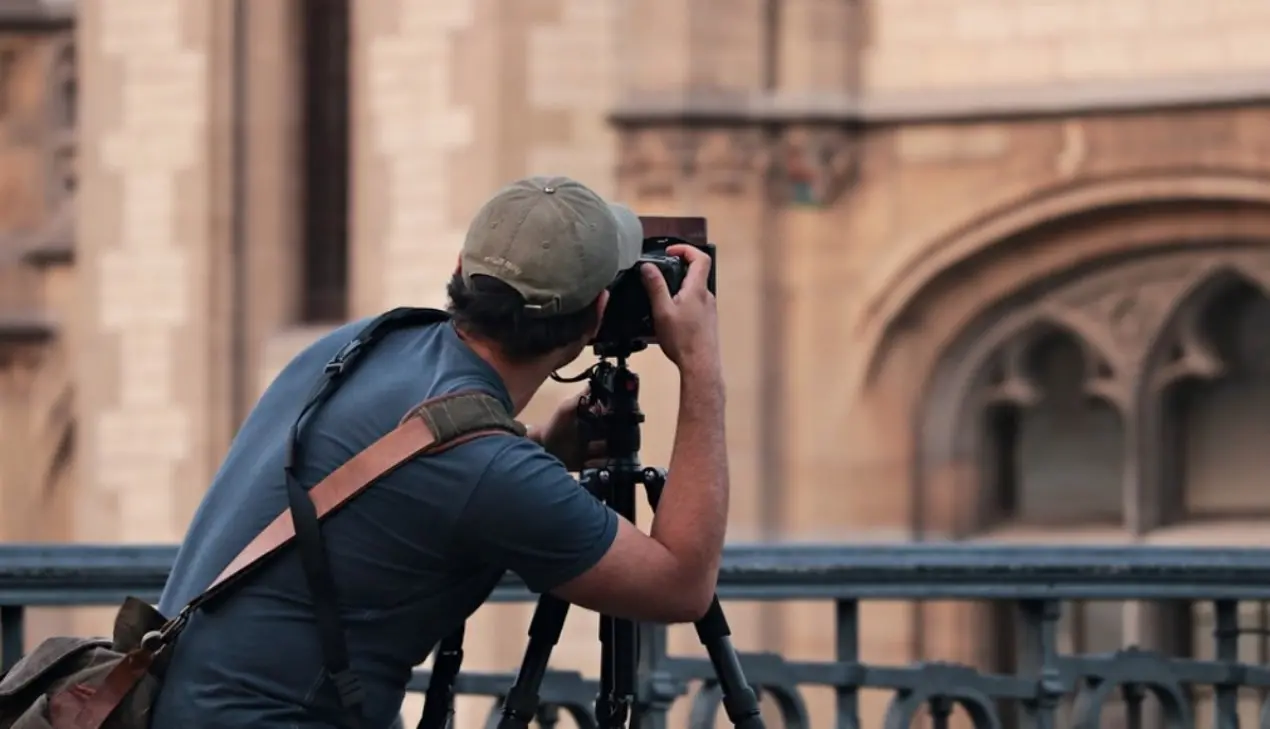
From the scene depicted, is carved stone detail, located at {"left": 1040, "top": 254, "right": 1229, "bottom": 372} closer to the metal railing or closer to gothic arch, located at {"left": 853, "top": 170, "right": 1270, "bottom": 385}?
gothic arch, located at {"left": 853, "top": 170, "right": 1270, "bottom": 385}

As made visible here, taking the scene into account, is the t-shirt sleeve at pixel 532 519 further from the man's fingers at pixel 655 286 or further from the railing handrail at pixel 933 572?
the railing handrail at pixel 933 572

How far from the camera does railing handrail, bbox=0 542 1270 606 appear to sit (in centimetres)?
344

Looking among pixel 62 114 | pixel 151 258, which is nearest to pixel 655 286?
pixel 151 258

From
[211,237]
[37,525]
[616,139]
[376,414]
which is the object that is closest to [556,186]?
[376,414]

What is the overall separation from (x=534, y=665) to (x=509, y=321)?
428 millimetres

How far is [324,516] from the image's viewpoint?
2395mm

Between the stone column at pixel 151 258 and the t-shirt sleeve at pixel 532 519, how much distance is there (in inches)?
292

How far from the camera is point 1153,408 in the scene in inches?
347

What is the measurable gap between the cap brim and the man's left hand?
308 mm

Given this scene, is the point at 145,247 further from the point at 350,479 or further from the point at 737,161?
the point at 350,479

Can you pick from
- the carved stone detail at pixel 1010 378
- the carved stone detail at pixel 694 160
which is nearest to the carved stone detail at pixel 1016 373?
the carved stone detail at pixel 1010 378

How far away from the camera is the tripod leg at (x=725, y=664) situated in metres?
2.73

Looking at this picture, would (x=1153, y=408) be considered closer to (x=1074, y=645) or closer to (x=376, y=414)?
(x=1074, y=645)

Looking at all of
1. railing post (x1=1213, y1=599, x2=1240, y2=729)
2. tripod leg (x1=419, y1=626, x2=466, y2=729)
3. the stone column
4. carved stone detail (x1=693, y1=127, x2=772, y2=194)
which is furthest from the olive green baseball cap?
the stone column
